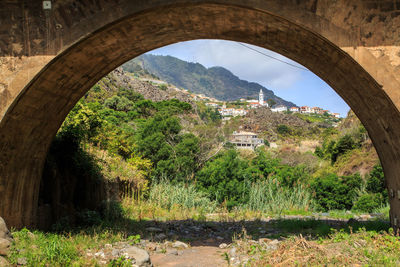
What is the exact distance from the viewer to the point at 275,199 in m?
11.3

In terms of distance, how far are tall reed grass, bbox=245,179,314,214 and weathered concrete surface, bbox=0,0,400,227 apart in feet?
18.7

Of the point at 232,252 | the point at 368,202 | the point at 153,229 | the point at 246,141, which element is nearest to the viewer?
the point at 232,252

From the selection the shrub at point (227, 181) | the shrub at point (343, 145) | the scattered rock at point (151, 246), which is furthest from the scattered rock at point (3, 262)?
the shrub at point (343, 145)

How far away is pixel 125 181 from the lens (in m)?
10.1

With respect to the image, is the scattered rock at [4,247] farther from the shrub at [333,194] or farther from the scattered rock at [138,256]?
the shrub at [333,194]

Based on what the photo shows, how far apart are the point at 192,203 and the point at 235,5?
300 inches

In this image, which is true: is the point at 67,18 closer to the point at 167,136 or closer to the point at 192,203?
the point at 192,203

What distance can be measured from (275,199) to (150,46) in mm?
7299

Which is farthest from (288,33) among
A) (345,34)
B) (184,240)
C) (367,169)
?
(367,169)

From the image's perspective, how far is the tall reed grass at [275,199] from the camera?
1092 centimetres

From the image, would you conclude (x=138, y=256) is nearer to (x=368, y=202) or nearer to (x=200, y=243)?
(x=200, y=243)

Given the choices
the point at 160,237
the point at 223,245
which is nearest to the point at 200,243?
the point at 223,245

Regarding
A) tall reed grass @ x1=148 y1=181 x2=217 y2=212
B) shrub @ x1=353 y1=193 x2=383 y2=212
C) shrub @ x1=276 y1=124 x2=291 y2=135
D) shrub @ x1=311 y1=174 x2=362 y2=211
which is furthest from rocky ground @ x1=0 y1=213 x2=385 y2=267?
shrub @ x1=276 y1=124 x2=291 y2=135

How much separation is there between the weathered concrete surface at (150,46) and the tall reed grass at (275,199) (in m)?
5.70
